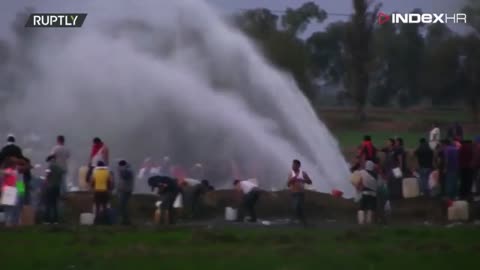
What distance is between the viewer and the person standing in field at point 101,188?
72.2 feet

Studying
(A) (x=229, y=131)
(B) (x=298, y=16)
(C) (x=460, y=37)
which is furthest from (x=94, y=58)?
(B) (x=298, y=16)

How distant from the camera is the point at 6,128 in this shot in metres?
38.9

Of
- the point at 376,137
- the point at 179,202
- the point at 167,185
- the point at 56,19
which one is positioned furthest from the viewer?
the point at 376,137

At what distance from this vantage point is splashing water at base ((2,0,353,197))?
101 feet

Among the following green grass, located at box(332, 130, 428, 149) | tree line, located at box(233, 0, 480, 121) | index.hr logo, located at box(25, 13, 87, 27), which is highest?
tree line, located at box(233, 0, 480, 121)

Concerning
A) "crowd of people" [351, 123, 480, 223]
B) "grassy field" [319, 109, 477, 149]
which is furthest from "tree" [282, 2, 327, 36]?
"crowd of people" [351, 123, 480, 223]

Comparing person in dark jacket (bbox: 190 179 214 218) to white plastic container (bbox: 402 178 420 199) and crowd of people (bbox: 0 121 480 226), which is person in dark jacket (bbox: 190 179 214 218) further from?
white plastic container (bbox: 402 178 420 199)

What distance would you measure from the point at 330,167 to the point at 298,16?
187ft

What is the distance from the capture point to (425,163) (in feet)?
88.6

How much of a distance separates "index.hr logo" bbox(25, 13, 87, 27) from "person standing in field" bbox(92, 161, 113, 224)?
1503 centimetres

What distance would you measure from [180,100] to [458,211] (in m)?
11.4

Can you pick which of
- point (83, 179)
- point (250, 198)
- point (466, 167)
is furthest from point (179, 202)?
point (466, 167)

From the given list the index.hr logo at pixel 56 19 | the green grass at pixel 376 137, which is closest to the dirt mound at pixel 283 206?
the index.hr logo at pixel 56 19

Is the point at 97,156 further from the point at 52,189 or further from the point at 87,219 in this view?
the point at 52,189
